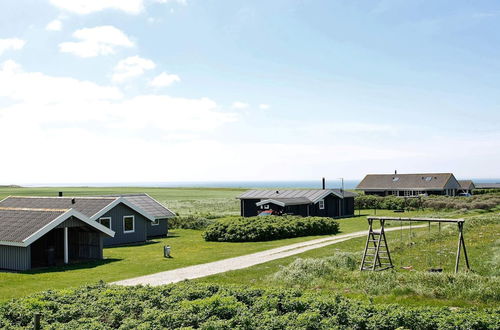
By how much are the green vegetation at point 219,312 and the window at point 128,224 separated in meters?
20.2

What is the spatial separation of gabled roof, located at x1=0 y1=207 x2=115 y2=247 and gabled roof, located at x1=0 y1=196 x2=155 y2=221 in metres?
5.46

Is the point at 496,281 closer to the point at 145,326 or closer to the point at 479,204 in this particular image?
the point at 145,326

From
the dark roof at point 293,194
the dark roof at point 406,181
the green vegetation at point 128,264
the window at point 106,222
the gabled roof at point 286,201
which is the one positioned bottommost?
the green vegetation at point 128,264

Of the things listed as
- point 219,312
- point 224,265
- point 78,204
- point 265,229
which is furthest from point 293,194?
point 219,312

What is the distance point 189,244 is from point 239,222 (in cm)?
475

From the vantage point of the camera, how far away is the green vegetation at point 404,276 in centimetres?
1566

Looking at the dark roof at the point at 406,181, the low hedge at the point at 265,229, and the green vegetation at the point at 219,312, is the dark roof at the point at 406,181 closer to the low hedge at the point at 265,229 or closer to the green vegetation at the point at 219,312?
the low hedge at the point at 265,229

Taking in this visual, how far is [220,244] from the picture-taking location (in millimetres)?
34375

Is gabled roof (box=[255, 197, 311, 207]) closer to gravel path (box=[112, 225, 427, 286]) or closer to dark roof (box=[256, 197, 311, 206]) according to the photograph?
dark roof (box=[256, 197, 311, 206])

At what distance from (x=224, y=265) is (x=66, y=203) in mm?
13696

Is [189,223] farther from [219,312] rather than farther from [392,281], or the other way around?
[219,312]

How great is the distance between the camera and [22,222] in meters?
25.5

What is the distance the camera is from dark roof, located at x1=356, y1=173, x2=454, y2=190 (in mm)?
82750

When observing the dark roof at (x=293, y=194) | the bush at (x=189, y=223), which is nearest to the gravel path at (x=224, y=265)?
the bush at (x=189, y=223)
